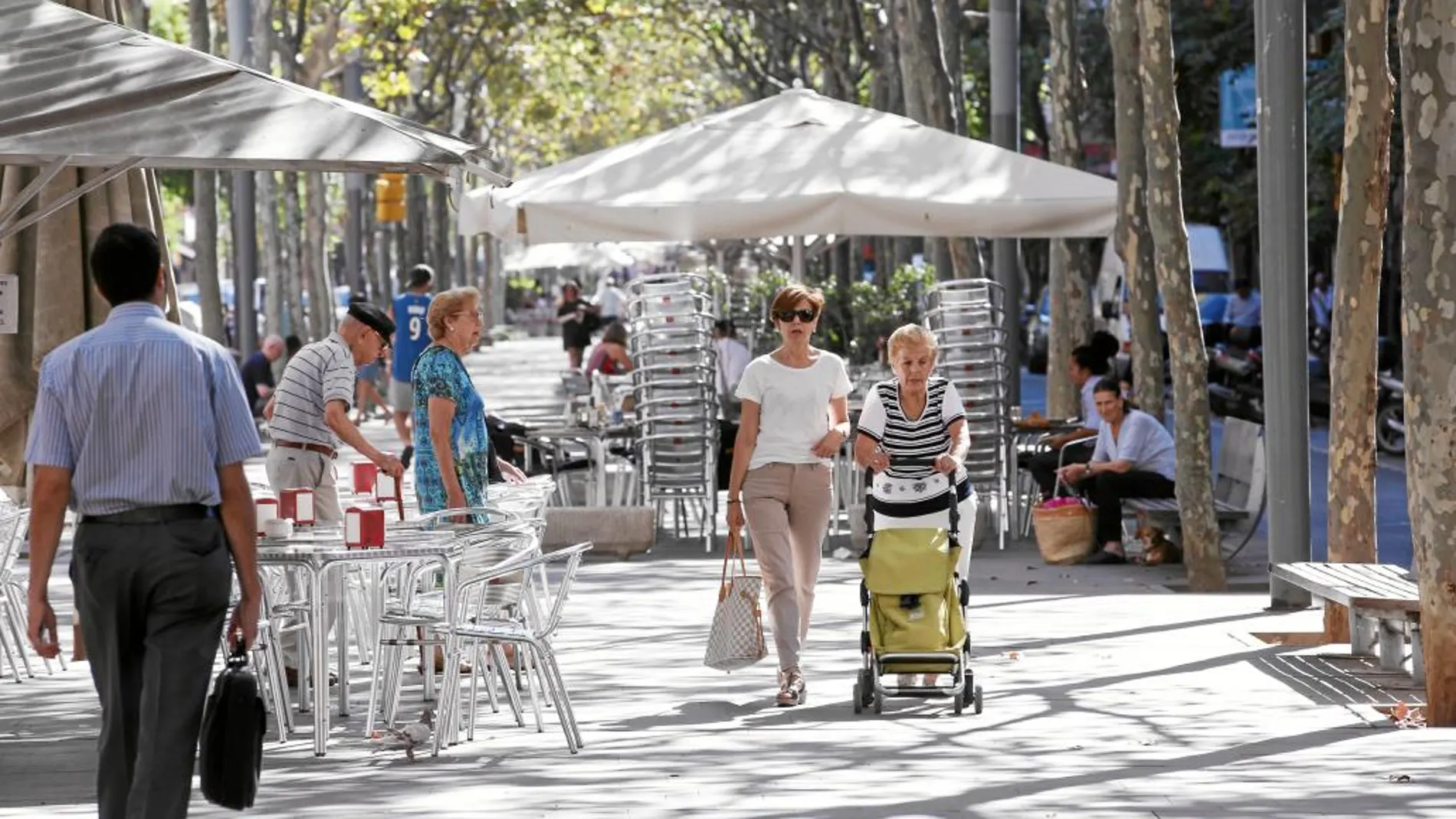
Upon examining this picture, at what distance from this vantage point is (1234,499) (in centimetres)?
1761

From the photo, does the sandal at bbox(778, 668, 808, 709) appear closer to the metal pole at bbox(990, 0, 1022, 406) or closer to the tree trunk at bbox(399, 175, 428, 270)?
the metal pole at bbox(990, 0, 1022, 406)

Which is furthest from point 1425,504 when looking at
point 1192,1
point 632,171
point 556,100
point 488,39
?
point 556,100

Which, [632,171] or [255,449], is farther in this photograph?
[632,171]

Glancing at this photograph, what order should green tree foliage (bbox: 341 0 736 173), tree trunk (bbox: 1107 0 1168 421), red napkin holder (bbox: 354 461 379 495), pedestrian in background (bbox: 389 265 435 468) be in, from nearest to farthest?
red napkin holder (bbox: 354 461 379 495) → tree trunk (bbox: 1107 0 1168 421) → pedestrian in background (bbox: 389 265 435 468) → green tree foliage (bbox: 341 0 736 173)

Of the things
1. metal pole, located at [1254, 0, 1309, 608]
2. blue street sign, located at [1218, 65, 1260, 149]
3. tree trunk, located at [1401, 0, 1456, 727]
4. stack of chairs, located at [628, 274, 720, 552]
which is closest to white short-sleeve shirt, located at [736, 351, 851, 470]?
tree trunk, located at [1401, 0, 1456, 727]

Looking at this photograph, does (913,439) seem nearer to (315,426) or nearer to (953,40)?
(315,426)

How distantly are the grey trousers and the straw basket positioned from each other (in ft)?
34.4

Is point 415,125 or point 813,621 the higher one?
point 415,125

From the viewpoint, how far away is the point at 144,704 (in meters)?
6.79

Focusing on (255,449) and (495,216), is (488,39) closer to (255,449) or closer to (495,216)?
(495,216)

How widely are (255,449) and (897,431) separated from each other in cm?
414

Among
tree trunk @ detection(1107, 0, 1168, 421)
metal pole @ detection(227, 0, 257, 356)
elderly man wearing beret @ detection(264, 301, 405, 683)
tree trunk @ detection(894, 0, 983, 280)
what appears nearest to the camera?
elderly man wearing beret @ detection(264, 301, 405, 683)

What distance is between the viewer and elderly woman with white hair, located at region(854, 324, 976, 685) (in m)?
10.7

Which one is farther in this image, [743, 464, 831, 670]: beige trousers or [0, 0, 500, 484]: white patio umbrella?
[743, 464, 831, 670]: beige trousers
